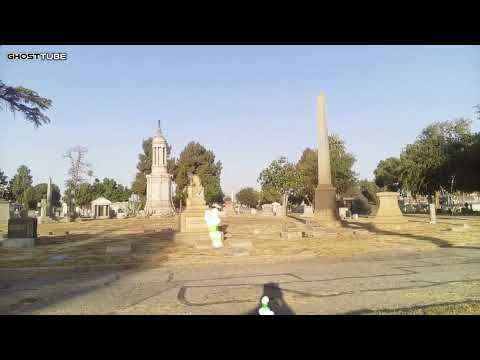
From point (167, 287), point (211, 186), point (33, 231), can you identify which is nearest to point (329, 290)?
point (167, 287)

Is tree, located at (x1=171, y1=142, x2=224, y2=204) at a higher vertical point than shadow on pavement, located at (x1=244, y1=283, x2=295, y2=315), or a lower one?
higher

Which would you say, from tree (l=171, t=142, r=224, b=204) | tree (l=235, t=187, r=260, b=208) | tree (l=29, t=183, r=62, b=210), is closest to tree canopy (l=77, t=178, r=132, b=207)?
tree (l=29, t=183, r=62, b=210)

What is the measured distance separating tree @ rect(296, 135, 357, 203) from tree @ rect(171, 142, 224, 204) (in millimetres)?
23935

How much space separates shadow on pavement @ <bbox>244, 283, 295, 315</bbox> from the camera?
474 cm

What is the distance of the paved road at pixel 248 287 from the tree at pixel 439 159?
35.2 metres

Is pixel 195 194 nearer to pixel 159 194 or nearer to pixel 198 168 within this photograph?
pixel 159 194

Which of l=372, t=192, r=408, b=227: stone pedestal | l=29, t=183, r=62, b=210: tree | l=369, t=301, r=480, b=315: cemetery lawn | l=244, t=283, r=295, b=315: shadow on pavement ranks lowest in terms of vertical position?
l=244, t=283, r=295, b=315: shadow on pavement

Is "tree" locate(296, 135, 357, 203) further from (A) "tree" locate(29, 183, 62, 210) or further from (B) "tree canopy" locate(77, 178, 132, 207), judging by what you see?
(A) "tree" locate(29, 183, 62, 210)

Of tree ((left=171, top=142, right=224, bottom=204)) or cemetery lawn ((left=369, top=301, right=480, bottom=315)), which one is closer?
cemetery lawn ((left=369, top=301, right=480, bottom=315))

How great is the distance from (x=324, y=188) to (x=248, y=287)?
694 inches

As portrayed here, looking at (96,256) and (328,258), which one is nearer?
(328,258)

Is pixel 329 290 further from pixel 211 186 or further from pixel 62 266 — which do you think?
pixel 211 186
